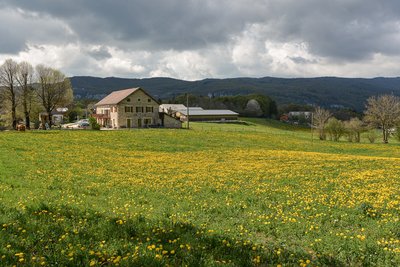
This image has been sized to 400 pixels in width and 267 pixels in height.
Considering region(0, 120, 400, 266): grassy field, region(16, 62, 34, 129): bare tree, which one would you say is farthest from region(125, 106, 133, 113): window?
region(0, 120, 400, 266): grassy field

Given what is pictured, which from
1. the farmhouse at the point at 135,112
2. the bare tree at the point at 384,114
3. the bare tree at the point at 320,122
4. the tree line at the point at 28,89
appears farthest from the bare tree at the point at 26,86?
the bare tree at the point at 384,114

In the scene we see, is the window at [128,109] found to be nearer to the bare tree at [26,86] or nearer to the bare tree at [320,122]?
the bare tree at [26,86]

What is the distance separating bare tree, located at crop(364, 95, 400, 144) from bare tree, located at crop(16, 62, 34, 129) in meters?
82.0

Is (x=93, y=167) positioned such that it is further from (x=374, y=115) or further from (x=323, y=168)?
(x=374, y=115)

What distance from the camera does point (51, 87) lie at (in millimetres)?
81125

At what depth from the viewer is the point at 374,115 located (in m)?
82.8

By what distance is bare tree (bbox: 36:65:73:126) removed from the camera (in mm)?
81250

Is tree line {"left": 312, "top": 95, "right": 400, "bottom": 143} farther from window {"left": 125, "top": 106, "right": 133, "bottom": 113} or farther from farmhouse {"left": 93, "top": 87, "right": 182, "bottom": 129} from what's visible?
window {"left": 125, "top": 106, "right": 133, "bottom": 113}

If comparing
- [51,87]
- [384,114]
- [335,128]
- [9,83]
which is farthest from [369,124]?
[9,83]

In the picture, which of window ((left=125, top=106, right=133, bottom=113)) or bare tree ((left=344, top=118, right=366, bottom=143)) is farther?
window ((left=125, top=106, right=133, bottom=113))

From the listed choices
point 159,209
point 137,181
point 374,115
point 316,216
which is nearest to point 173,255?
point 159,209

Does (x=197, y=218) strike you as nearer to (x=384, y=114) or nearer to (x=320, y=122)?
(x=320, y=122)

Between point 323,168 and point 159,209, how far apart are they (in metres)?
17.0

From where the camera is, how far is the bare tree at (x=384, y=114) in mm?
80825
